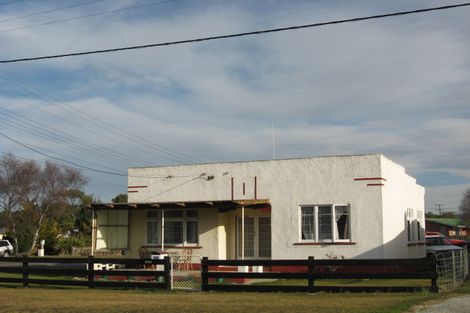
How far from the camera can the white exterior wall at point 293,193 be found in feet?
79.3

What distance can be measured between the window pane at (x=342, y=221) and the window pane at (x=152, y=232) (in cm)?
821

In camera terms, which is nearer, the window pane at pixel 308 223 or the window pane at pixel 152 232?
the window pane at pixel 308 223

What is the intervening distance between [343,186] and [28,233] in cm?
3944

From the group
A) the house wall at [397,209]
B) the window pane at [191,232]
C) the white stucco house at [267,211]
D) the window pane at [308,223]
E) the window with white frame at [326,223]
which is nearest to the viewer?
the white stucco house at [267,211]

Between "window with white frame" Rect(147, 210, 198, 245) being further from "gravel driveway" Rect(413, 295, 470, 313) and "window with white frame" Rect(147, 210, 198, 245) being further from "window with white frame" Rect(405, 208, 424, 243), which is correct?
"gravel driveway" Rect(413, 295, 470, 313)

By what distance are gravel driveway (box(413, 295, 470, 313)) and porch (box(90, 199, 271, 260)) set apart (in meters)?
12.4

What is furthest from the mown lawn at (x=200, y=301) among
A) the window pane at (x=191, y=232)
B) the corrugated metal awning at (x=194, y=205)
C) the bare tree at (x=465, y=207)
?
the bare tree at (x=465, y=207)

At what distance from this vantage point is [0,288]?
1912 cm

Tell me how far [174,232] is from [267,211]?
173 inches

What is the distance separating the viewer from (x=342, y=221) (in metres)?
24.6

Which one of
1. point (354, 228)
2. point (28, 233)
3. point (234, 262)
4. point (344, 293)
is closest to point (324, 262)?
point (344, 293)

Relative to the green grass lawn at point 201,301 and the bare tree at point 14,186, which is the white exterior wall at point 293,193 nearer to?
the green grass lawn at point 201,301

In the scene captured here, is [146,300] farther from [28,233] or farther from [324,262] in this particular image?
[28,233]

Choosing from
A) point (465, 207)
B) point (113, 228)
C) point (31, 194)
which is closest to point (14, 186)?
point (31, 194)
